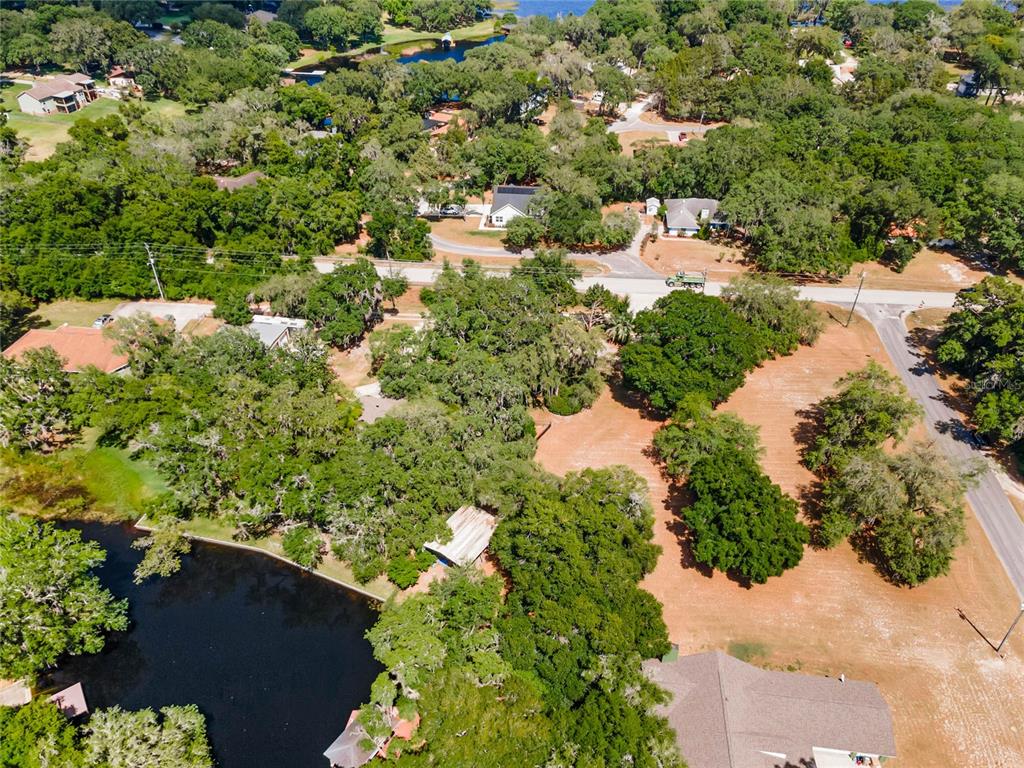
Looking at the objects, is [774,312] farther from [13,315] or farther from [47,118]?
[47,118]

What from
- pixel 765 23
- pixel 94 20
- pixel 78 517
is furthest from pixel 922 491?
pixel 94 20

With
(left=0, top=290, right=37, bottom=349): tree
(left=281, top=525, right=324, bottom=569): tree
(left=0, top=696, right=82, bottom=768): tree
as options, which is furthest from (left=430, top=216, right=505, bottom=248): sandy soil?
(left=0, top=696, right=82, bottom=768): tree

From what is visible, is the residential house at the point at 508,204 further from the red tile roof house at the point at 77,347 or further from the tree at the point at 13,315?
the tree at the point at 13,315

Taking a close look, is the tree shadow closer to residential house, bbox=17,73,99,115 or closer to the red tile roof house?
the red tile roof house

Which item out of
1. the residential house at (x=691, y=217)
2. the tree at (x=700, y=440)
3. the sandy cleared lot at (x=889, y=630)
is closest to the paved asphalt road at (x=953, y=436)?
the sandy cleared lot at (x=889, y=630)

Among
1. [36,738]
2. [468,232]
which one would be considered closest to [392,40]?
[468,232]

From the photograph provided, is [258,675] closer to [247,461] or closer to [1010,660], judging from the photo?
[247,461]

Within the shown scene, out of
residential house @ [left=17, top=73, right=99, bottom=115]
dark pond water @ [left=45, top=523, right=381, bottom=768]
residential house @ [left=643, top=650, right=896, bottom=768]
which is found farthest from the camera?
residential house @ [left=17, top=73, right=99, bottom=115]
